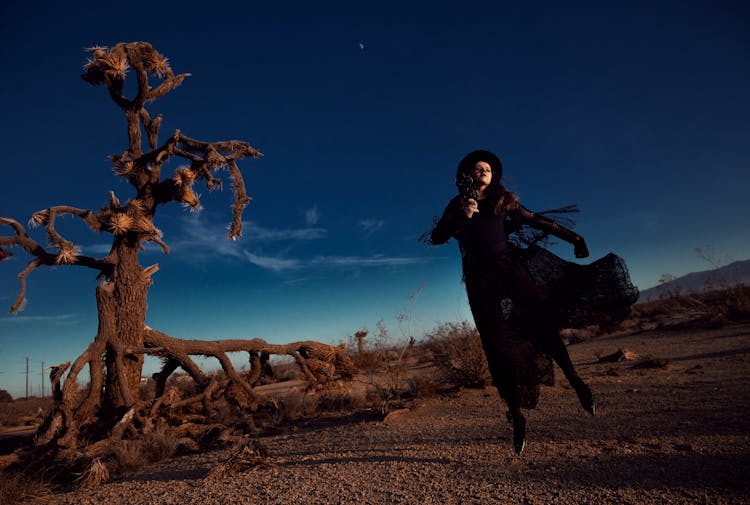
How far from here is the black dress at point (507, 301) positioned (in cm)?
362

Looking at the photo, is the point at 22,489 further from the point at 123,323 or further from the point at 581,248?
→ the point at 581,248

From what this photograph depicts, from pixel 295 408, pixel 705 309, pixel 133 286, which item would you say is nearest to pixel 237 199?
pixel 133 286

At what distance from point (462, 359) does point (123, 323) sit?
589cm

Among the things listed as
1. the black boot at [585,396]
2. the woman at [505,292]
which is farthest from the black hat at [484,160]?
the black boot at [585,396]

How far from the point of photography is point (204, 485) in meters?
3.65

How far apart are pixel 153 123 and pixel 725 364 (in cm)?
1089

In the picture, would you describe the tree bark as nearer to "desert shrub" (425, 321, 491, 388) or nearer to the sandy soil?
the sandy soil

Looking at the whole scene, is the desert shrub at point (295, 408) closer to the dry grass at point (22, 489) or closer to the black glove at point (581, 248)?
the dry grass at point (22, 489)

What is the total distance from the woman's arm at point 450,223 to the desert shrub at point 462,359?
420cm

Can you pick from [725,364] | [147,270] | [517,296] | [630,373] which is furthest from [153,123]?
[725,364]

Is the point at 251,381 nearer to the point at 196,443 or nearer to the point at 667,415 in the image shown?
the point at 196,443

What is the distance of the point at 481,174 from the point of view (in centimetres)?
392

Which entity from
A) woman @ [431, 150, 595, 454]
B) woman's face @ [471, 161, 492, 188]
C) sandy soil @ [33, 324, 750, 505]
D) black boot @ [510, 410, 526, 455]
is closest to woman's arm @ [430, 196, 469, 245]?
woman @ [431, 150, 595, 454]

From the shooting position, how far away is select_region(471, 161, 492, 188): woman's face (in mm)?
3916
